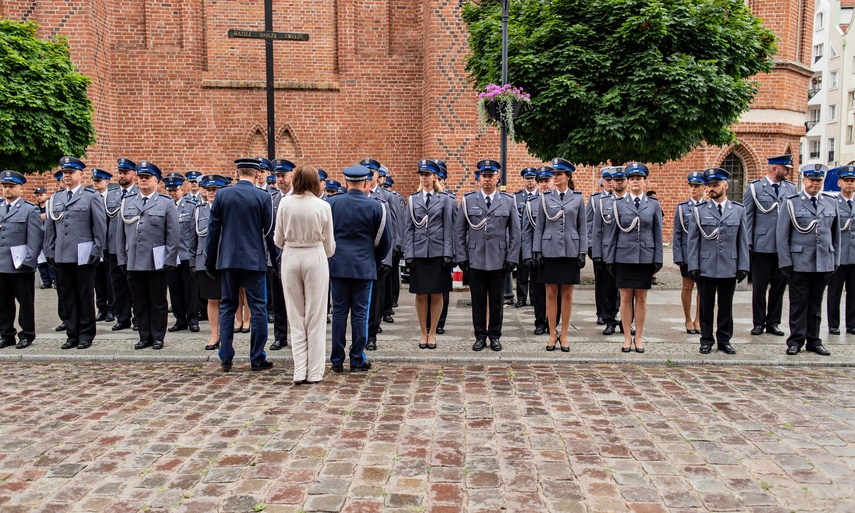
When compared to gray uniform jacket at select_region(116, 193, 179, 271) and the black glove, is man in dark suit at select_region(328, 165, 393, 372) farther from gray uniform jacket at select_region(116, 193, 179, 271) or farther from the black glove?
gray uniform jacket at select_region(116, 193, 179, 271)

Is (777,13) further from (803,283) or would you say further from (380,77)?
(803,283)

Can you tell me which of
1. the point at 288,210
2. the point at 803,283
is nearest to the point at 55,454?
the point at 288,210

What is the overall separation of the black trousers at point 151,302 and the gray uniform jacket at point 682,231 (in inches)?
249

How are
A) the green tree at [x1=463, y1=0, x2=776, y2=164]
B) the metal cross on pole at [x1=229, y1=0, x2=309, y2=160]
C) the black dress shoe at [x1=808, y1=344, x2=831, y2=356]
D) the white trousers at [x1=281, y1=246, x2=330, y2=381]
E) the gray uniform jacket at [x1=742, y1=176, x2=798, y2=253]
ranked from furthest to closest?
the green tree at [x1=463, y1=0, x2=776, y2=164] < the metal cross on pole at [x1=229, y1=0, x2=309, y2=160] < the gray uniform jacket at [x1=742, y1=176, x2=798, y2=253] < the black dress shoe at [x1=808, y1=344, x2=831, y2=356] < the white trousers at [x1=281, y1=246, x2=330, y2=381]

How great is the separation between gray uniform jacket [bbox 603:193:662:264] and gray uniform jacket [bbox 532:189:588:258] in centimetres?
40

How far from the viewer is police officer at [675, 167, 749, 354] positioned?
775cm

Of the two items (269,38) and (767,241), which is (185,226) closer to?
(269,38)

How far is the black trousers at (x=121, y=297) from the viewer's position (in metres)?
9.46

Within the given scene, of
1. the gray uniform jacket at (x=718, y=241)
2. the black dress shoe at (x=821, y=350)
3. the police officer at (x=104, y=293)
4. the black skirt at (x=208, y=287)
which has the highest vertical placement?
the gray uniform jacket at (x=718, y=241)

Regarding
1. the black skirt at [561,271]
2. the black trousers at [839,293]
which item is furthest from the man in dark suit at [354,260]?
the black trousers at [839,293]

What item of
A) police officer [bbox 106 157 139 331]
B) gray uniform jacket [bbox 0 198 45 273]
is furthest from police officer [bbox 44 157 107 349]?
police officer [bbox 106 157 139 331]

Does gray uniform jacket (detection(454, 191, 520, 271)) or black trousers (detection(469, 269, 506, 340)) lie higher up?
gray uniform jacket (detection(454, 191, 520, 271))

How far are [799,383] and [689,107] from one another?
6.44m

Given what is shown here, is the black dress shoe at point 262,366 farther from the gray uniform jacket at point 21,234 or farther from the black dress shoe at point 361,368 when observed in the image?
the gray uniform jacket at point 21,234
